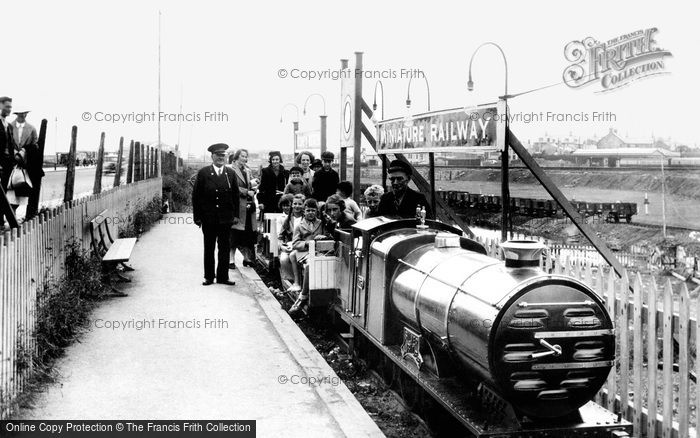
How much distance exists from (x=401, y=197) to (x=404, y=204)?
0.34ft

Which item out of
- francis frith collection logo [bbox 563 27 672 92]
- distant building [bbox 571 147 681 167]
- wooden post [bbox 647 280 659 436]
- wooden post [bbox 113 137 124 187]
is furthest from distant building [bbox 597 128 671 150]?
wooden post [bbox 647 280 659 436]

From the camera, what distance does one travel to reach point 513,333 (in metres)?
4.39

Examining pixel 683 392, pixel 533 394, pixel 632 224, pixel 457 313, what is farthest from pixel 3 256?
pixel 632 224

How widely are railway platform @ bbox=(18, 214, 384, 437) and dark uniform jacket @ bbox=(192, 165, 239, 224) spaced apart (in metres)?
1.12

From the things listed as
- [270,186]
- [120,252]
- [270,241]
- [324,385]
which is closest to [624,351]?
[324,385]

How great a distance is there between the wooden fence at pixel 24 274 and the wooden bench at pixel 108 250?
0.55 metres

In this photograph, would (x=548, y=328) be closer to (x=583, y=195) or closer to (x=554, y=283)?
(x=554, y=283)

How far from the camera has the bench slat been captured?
10328 millimetres

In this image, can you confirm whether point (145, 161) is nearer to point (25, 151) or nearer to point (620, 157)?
point (25, 151)

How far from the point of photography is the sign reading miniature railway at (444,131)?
6.96 m

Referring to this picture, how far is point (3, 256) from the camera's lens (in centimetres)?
560

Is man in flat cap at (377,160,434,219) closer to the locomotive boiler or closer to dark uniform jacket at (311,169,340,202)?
the locomotive boiler

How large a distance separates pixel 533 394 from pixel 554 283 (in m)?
0.72

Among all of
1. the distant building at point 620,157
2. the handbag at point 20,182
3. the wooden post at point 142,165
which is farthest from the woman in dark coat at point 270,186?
the distant building at point 620,157
